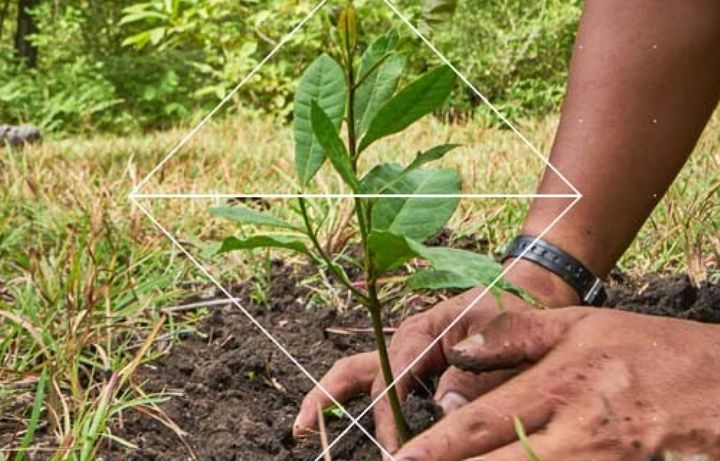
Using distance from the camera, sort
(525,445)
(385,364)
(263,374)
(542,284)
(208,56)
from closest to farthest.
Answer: (525,445)
(385,364)
(542,284)
(263,374)
(208,56)

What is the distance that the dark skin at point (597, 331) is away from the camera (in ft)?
3.72

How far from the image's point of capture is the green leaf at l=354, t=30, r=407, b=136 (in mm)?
1204

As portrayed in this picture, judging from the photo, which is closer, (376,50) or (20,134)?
(376,50)

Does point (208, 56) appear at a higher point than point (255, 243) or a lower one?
lower

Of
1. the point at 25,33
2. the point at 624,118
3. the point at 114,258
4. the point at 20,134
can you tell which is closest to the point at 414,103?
the point at 624,118

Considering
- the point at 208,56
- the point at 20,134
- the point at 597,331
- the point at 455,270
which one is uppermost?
the point at 455,270

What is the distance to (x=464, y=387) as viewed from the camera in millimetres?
1324

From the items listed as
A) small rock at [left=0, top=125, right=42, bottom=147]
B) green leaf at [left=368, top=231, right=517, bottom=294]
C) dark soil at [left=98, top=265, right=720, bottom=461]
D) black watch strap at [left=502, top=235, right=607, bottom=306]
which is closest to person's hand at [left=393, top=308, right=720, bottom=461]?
green leaf at [left=368, top=231, right=517, bottom=294]

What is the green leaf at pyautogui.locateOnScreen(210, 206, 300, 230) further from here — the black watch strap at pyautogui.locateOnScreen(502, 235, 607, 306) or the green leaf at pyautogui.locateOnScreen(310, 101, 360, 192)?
the black watch strap at pyautogui.locateOnScreen(502, 235, 607, 306)

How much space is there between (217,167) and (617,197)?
223 cm

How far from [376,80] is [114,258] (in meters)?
0.90

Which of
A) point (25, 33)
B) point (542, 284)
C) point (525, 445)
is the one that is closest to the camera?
point (525, 445)

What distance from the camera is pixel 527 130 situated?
14.7 feet
